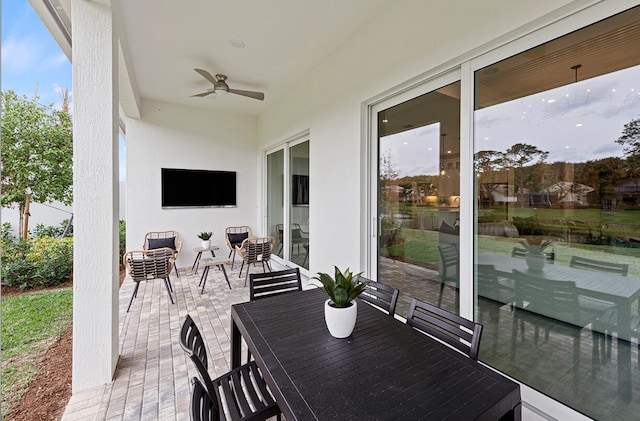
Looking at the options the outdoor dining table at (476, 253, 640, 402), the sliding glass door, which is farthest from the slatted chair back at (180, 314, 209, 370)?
the sliding glass door

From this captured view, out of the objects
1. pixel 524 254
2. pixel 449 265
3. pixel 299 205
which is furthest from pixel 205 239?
pixel 524 254

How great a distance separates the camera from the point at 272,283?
7.65 ft

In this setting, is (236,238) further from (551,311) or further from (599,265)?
(599,265)

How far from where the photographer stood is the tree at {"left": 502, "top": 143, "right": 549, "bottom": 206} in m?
A: 1.79

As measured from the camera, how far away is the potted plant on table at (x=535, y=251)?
1751mm

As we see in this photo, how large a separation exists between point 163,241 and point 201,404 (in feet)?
15.6

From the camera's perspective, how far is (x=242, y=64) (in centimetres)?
392

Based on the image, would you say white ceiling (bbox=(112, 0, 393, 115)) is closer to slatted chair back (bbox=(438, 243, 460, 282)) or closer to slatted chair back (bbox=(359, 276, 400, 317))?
slatted chair back (bbox=(438, 243, 460, 282))

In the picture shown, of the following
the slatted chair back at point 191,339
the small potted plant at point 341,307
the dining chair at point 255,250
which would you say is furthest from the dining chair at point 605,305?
the dining chair at point 255,250

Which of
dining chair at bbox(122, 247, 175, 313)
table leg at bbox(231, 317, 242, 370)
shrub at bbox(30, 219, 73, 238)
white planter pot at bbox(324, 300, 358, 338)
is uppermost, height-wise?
shrub at bbox(30, 219, 73, 238)

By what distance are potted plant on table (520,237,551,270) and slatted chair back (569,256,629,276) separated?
15cm

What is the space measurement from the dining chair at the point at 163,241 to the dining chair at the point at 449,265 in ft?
14.3

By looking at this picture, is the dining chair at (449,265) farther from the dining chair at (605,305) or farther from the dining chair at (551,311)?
the dining chair at (605,305)

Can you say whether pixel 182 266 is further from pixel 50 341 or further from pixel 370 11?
pixel 370 11
